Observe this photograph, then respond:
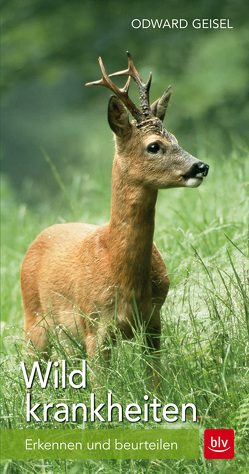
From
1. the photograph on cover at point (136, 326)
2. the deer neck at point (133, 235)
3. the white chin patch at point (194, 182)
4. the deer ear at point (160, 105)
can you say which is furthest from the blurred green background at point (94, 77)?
the white chin patch at point (194, 182)

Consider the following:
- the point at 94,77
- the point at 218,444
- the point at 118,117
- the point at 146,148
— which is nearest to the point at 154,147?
the point at 146,148

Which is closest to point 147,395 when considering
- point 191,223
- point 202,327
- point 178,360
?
point 178,360

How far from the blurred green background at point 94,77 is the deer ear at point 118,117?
3184mm

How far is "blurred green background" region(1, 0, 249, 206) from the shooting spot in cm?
906

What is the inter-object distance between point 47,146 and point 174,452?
29.7ft

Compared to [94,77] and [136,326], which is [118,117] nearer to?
[136,326]

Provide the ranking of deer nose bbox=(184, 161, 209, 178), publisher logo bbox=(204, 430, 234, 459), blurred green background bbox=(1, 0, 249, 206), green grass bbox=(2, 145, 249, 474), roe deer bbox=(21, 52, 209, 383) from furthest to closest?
blurred green background bbox=(1, 0, 249, 206) < roe deer bbox=(21, 52, 209, 383) < deer nose bbox=(184, 161, 209, 178) < green grass bbox=(2, 145, 249, 474) < publisher logo bbox=(204, 430, 234, 459)

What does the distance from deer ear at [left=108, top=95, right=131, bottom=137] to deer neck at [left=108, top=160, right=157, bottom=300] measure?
188 mm

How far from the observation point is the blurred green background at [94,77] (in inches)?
357

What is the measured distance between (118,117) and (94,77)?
7.13m

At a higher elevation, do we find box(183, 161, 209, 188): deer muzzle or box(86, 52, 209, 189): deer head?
box(86, 52, 209, 189): deer head

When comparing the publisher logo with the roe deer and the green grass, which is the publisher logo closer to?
the green grass

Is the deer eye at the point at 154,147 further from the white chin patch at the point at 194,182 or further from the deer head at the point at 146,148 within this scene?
the white chin patch at the point at 194,182

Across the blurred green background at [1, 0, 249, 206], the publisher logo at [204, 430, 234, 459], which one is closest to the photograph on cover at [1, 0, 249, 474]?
the publisher logo at [204, 430, 234, 459]
